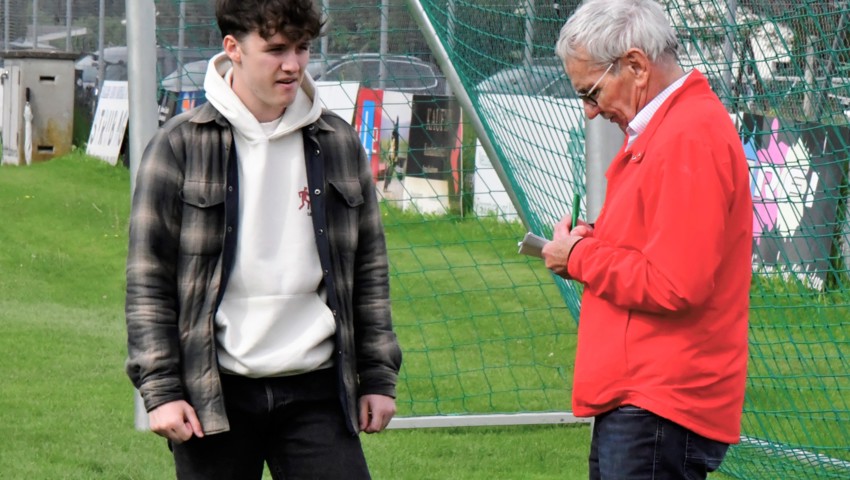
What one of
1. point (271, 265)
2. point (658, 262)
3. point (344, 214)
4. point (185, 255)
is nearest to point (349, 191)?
point (344, 214)

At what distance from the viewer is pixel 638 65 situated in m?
2.74

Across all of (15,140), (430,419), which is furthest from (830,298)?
(15,140)

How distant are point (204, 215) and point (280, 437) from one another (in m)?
0.53

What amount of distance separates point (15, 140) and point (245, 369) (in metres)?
16.4

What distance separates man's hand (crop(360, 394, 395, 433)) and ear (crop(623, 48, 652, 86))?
918mm

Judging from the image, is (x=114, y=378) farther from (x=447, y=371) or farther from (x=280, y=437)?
(x=280, y=437)

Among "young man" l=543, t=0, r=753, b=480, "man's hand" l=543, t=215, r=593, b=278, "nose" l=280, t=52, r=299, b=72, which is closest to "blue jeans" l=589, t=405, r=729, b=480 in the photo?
"young man" l=543, t=0, r=753, b=480

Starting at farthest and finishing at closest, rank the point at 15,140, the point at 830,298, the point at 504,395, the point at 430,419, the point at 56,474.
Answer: the point at 15,140
the point at 504,395
the point at 430,419
the point at 56,474
the point at 830,298

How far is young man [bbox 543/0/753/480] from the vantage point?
8.48ft

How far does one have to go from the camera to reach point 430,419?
612 centimetres

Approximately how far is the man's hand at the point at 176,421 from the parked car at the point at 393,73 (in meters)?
3.91

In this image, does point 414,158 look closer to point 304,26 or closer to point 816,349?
point 816,349

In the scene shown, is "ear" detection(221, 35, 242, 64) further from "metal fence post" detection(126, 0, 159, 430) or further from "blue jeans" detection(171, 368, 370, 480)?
"metal fence post" detection(126, 0, 159, 430)

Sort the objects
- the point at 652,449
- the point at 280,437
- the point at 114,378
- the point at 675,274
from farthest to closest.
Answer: the point at 114,378
the point at 280,437
the point at 652,449
the point at 675,274
